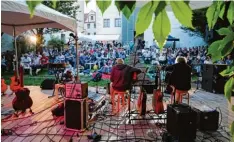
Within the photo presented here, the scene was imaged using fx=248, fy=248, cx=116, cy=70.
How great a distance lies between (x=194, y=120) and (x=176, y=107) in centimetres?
45

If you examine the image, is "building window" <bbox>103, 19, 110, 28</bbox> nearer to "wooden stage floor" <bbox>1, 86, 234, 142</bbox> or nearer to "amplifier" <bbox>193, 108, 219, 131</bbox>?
"wooden stage floor" <bbox>1, 86, 234, 142</bbox>

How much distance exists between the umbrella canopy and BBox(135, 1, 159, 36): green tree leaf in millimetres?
3846

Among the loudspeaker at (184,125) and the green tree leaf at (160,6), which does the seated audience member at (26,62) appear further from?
the green tree leaf at (160,6)

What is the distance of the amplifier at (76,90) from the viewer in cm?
521

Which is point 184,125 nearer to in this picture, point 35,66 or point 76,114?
point 76,114

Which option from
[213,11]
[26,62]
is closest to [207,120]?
[213,11]

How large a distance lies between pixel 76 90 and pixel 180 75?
2790 millimetres

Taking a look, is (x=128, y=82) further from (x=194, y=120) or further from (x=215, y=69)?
(x=215, y=69)

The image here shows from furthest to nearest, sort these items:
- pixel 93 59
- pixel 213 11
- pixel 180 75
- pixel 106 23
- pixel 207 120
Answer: pixel 106 23 → pixel 93 59 → pixel 180 75 → pixel 207 120 → pixel 213 11

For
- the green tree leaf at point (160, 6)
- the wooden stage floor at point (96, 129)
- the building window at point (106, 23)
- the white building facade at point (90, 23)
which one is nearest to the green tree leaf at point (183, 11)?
the green tree leaf at point (160, 6)

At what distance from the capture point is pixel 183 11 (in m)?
0.58

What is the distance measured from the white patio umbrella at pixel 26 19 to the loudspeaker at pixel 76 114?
2.02 meters

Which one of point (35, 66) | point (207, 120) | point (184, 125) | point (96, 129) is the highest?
point (35, 66)

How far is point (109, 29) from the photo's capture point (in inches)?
1629
